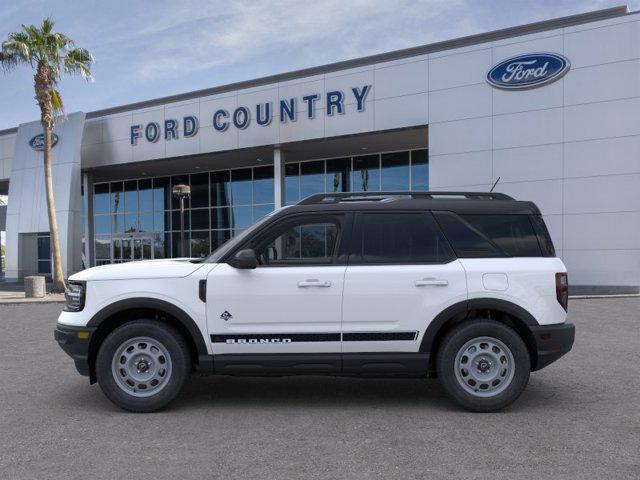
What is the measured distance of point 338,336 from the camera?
15.8 feet

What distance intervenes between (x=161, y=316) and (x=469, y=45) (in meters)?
17.1

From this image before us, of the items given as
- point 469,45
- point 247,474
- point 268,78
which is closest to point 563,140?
point 469,45

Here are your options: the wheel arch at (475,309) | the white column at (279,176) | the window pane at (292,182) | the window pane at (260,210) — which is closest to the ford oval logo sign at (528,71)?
the white column at (279,176)

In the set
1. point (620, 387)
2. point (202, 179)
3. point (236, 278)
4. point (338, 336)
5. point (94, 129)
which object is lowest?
point (620, 387)

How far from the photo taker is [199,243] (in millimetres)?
28359

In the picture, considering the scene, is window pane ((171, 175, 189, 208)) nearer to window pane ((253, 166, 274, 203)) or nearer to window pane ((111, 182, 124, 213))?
window pane ((111, 182, 124, 213))

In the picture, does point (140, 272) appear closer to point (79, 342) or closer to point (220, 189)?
point (79, 342)

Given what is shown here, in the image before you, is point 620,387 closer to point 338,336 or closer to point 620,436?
point 620,436

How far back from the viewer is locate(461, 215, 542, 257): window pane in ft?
16.2

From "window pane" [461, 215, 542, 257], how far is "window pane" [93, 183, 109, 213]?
30.2 m

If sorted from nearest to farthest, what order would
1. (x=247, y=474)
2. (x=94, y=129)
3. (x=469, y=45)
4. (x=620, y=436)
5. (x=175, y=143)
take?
(x=247, y=474) < (x=620, y=436) < (x=469, y=45) < (x=175, y=143) < (x=94, y=129)

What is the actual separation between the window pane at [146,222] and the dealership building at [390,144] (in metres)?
0.08

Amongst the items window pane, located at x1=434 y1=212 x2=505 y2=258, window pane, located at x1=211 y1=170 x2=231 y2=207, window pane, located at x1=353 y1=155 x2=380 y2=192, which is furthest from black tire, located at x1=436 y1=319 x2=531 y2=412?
window pane, located at x1=211 y1=170 x2=231 y2=207

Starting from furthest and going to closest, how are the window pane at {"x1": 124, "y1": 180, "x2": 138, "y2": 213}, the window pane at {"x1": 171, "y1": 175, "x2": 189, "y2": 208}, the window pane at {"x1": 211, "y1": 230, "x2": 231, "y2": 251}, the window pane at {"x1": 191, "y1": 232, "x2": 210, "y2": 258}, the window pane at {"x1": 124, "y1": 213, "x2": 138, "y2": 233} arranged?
1. the window pane at {"x1": 124, "y1": 180, "x2": 138, "y2": 213}
2. the window pane at {"x1": 124, "y1": 213, "x2": 138, "y2": 233}
3. the window pane at {"x1": 171, "y1": 175, "x2": 189, "y2": 208}
4. the window pane at {"x1": 191, "y1": 232, "x2": 210, "y2": 258}
5. the window pane at {"x1": 211, "y1": 230, "x2": 231, "y2": 251}
